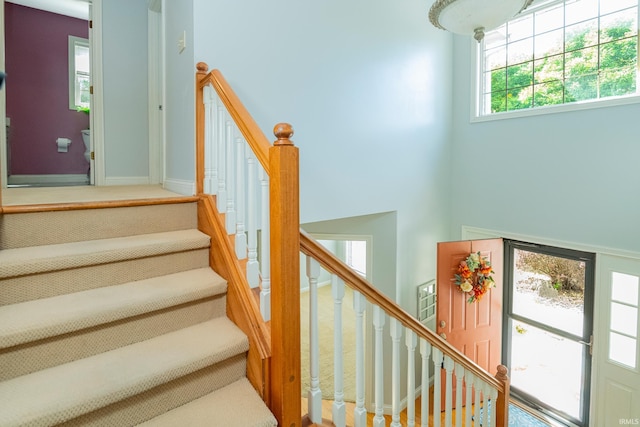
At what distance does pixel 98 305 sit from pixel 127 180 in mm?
2850

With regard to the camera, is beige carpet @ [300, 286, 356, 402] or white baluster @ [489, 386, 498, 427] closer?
white baluster @ [489, 386, 498, 427]

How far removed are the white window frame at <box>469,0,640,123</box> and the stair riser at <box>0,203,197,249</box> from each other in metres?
3.57

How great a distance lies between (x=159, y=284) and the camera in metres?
1.59

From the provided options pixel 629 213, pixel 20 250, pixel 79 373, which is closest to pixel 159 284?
pixel 79 373

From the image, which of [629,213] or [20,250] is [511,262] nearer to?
[629,213]

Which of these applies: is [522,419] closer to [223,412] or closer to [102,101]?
[223,412]

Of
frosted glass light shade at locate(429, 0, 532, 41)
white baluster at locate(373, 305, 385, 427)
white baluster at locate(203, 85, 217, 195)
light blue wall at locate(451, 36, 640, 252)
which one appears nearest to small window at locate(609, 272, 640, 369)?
light blue wall at locate(451, 36, 640, 252)

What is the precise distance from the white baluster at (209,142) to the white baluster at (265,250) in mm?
662

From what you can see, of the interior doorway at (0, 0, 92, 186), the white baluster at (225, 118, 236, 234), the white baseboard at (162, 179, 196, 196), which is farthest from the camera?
the interior doorway at (0, 0, 92, 186)

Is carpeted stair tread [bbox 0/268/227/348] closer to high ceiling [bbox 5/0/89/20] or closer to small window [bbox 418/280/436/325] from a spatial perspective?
small window [bbox 418/280/436/325]

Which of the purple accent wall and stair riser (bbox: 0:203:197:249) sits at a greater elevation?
the purple accent wall

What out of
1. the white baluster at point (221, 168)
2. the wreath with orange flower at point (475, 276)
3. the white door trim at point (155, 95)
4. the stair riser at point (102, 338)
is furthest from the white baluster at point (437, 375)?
the white door trim at point (155, 95)

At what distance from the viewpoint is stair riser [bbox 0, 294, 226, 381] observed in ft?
3.94

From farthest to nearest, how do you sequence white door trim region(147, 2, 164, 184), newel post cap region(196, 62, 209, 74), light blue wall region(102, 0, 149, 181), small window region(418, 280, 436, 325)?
1. small window region(418, 280, 436, 325)
2. white door trim region(147, 2, 164, 184)
3. light blue wall region(102, 0, 149, 181)
4. newel post cap region(196, 62, 209, 74)
